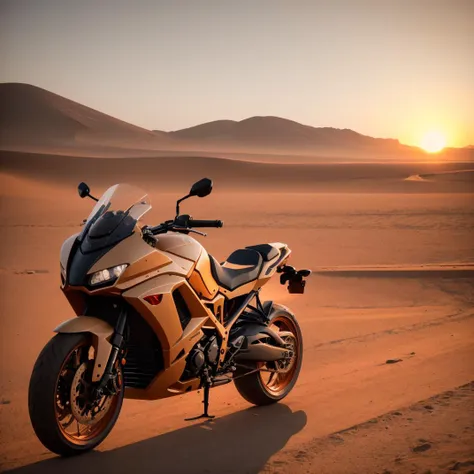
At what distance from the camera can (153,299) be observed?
15.9 feet

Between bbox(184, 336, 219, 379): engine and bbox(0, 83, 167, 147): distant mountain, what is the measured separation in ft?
453

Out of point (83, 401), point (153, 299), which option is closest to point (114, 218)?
point (153, 299)

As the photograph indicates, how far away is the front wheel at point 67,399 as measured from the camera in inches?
179

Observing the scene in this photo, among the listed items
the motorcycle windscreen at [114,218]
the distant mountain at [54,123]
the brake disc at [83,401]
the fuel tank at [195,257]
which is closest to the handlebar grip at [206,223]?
the fuel tank at [195,257]

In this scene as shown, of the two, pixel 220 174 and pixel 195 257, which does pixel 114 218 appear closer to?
pixel 195 257

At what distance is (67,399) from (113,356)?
1.29ft

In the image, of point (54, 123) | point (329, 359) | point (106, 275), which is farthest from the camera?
point (54, 123)

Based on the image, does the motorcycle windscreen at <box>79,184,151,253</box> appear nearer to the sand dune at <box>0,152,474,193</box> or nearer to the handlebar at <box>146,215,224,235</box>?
the handlebar at <box>146,215,224,235</box>

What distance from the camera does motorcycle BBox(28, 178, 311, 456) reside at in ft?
15.1

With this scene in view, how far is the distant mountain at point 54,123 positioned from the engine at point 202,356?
13808 centimetres

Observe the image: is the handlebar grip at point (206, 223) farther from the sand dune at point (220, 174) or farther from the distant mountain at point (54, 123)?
the distant mountain at point (54, 123)

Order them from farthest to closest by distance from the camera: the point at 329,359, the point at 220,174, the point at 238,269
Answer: the point at 220,174 → the point at 329,359 → the point at 238,269

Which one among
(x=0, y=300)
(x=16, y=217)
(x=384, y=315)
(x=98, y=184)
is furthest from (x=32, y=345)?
(x=98, y=184)

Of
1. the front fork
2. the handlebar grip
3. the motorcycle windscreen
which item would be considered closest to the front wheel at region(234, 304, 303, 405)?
the handlebar grip
